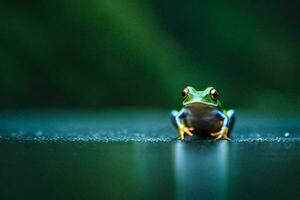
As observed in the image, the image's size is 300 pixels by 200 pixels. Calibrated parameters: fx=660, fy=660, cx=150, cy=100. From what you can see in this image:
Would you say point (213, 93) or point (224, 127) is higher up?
point (213, 93)

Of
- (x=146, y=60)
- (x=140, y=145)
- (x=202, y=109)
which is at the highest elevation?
(x=146, y=60)

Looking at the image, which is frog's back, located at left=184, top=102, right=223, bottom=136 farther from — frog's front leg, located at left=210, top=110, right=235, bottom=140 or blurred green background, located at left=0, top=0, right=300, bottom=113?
blurred green background, located at left=0, top=0, right=300, bottom=113

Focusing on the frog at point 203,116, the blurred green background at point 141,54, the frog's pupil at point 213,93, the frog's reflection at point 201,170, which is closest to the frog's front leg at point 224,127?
the frog at point 203,116

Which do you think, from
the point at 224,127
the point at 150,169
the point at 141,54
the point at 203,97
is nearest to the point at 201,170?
the point at 150,169

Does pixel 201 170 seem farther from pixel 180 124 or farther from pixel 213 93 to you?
pixel 180 124

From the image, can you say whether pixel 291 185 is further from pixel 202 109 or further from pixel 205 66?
pixel 205 66

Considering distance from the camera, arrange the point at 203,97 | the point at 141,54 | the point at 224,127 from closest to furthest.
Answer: the point at 203,97
the point at 224,127
the point at 141,54

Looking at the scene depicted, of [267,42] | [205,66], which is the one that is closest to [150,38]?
[205,66]
